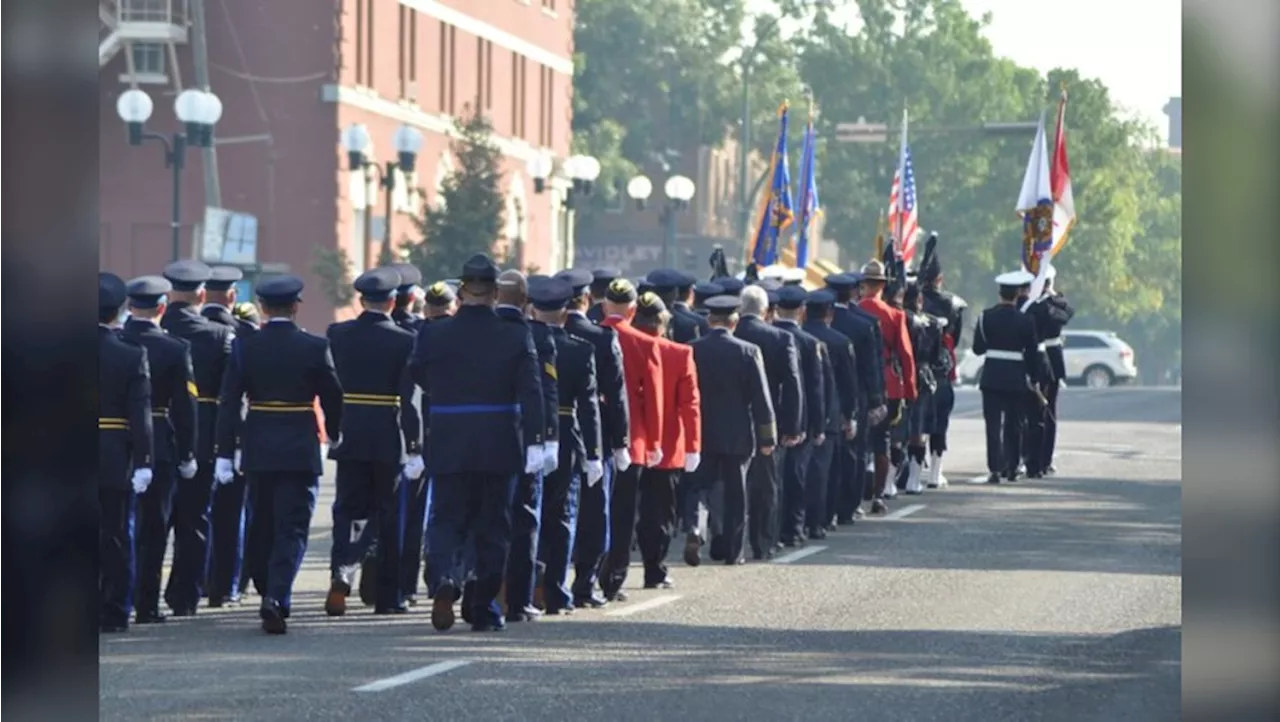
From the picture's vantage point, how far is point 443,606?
14.4 m

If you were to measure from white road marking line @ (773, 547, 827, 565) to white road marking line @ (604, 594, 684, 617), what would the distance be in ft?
9.27

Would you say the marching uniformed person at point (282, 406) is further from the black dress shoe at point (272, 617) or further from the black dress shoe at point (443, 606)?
the black dress shoe at point (443, 606)

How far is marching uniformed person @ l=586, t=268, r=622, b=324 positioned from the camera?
1883cm

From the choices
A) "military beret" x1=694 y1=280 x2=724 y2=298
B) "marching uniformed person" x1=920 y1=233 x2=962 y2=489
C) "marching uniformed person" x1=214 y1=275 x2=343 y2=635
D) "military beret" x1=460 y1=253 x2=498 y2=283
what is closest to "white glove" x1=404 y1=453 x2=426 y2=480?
"marching uniformed person" x1=214 y1=275 x2=343 y2=635

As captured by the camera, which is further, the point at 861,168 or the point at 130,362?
the point at 861,168

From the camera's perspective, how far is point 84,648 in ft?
20.3

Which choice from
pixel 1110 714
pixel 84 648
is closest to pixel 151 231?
pixel 1110 714

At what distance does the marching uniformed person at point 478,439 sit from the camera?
47.3 ft

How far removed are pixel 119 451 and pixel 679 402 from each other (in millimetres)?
4312

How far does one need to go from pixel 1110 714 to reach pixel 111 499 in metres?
5.56

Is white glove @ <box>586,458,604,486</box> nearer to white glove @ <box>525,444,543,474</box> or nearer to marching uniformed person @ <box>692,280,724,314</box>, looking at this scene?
white glove @ <box>525,444,543,474</box>

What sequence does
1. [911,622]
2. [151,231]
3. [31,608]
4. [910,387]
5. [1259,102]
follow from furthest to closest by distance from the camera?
[151,231] < [910,387] < [911,622] < [31,608] < [1259,102]

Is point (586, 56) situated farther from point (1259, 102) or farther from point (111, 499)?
point (1259, 102)

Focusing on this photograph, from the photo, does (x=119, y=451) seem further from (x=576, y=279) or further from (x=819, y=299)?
(x=819, y=299)
